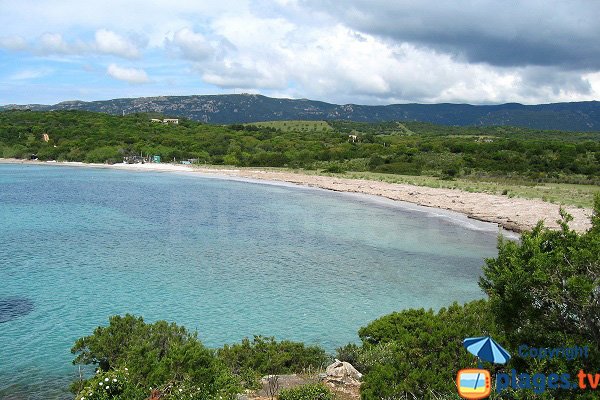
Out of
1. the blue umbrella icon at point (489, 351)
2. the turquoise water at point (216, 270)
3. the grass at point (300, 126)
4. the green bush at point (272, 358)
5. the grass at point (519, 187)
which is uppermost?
the grass at point (300, 126)

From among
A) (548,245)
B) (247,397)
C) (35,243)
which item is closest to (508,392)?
(548,245)

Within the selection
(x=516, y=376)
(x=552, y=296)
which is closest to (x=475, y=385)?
(x=552, y=296)

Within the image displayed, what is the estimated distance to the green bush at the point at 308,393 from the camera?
7.56 metres

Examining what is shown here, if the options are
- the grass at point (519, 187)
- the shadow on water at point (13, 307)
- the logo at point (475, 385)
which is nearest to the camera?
the logo at point (475, 385)

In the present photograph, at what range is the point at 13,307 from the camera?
15367 mm

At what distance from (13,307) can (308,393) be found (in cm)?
1169

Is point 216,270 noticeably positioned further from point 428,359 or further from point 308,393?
point 428,359

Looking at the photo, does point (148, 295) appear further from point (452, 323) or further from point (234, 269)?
point (452, 323)

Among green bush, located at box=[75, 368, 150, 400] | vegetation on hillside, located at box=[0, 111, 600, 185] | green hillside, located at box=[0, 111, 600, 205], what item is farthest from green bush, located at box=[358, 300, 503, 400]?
vegetation on hillside, located at box=[0, 111, 600, 185]

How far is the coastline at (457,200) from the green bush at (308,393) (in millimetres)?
13811

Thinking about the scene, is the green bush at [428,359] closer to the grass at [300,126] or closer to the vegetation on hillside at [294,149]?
the vegetation on hillside at [294,149]

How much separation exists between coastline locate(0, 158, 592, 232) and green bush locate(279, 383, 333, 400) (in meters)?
13.8

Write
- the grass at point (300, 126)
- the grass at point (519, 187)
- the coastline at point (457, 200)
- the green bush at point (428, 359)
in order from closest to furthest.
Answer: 1. the green bush at point (428, 359)
2. the coastline at point (457, 200)
3. the grass at point (519, 187)
4. the grass at point (300, 126)

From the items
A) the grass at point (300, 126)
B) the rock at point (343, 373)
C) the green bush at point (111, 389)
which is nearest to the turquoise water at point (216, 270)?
the rock at point (343, 373)
